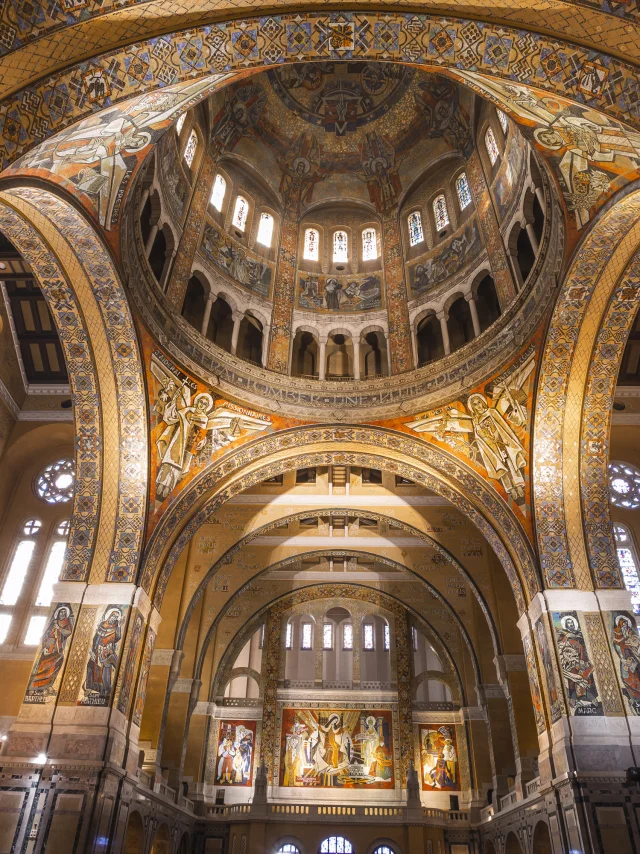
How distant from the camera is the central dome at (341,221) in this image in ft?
52.0

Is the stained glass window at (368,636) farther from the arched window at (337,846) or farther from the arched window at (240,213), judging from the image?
the arched window at (240,213)

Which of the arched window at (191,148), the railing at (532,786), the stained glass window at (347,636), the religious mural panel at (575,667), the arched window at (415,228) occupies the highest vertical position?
the arched window at (415,228)

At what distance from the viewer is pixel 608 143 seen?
9.35 metres

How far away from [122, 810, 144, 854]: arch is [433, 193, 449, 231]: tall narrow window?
1690 cm

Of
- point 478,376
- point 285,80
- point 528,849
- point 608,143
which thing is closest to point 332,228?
point 285,80

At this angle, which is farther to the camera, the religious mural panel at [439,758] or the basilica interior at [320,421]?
the religious mural panel at [439,758]

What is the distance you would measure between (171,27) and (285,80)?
12.4 metres

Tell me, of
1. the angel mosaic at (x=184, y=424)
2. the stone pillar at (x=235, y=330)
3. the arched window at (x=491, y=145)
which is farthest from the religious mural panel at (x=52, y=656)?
the arched window at (x=491, y=145)

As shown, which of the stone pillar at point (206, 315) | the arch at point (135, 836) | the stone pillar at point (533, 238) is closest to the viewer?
the stone pillar at point (533, 238)

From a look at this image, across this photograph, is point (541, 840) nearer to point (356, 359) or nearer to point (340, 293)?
point (356, 359)

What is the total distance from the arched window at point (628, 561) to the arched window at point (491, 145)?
1037cm

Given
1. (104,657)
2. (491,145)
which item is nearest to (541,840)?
(104,657)

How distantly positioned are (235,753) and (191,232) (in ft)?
57.0

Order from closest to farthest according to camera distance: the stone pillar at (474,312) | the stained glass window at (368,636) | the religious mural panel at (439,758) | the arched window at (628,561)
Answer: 1. the stone pillar at (474,312)
2. the arched window at (628,561)
3. the religious mural panel at (439,758)
4. the stained glass window at (368,636)
